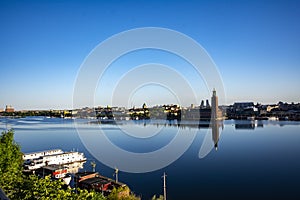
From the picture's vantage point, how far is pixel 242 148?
449 inches

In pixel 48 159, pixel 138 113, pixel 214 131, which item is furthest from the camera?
pixel 138 113

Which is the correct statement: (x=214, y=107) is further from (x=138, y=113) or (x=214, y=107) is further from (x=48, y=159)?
(x=48, y=159)

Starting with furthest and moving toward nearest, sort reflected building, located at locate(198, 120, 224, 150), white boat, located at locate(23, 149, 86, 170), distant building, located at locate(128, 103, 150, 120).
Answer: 1. distant building, located at locate(128, 103, 150, 120)
2. reflected building, located at locate(198, 120, 224, 150)
3. white boat, located at locate(23, 149, 86, 170)

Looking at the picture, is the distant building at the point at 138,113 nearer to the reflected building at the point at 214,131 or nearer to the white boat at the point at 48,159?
the reflected building at the point at 214,131

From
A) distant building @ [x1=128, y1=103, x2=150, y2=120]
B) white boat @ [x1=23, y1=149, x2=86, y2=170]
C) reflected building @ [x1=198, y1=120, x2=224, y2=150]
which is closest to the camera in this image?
white boat @ [x1=23, y1=149, x2=86, y2=170]

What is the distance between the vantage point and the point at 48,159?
9.23m

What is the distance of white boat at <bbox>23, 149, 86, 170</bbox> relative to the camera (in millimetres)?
8938

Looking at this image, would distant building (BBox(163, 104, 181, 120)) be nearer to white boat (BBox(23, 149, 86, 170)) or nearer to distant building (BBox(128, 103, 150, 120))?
distant building (BBox(128, 103, 150, 120))

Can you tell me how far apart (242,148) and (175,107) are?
65.9 feet

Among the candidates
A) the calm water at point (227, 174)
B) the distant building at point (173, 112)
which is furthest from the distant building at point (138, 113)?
the calm water at point (227, 174)

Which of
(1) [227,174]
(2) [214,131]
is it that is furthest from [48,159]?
(2) [214,131]

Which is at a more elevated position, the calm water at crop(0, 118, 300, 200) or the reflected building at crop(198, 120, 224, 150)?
the reflected building at crop(198, 120, 224, 150)

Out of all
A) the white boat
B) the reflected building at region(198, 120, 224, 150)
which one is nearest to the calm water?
the white boat

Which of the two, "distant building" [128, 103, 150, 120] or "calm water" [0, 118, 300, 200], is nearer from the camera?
"calm water" [0, 118, 300, 200]
